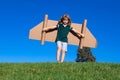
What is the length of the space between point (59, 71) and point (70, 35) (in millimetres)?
8639

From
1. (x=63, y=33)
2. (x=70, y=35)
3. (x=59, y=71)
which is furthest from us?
(x=70, y=35)

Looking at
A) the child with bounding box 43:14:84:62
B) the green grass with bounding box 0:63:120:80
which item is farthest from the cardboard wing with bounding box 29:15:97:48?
the green grass with bounding box 0:63:120:80

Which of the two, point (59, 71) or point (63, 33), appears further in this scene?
point (63, 33)

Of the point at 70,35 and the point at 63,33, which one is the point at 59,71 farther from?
the point at 70,35

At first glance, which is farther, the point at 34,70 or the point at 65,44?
the point at 65,44

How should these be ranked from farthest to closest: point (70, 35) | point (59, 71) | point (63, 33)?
point (70, 35) → point (63, 33) → point (59, 71)

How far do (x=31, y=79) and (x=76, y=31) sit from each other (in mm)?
10439

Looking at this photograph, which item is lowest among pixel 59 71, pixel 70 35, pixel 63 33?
pixel 59 71

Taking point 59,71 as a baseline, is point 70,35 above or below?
above

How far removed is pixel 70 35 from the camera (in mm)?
25141

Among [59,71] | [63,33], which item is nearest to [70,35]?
[63,33]

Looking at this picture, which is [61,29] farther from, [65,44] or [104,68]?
[104,68]

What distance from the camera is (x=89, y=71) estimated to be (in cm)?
1689

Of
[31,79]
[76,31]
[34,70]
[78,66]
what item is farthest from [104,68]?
[76,31]
